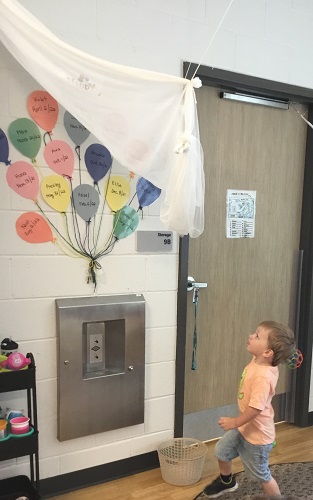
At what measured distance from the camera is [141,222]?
2180 mm

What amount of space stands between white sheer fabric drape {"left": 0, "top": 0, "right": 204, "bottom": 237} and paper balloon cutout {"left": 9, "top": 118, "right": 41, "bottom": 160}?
0.31m

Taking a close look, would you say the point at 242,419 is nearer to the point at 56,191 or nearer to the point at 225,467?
the point at 225,467

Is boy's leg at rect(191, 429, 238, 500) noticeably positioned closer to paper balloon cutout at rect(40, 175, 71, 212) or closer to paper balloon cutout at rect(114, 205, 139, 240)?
paper balloon cutout at rect(114, 205, 139, 240)

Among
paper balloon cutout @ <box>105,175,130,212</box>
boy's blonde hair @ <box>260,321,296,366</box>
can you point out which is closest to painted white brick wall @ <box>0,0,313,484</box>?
paper balloon cutout @ <box>105,175,130,212</box>

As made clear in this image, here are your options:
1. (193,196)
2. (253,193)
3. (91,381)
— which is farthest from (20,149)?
(253,193)

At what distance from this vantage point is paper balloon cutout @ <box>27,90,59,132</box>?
6.15ft

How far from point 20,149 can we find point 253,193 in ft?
4.50

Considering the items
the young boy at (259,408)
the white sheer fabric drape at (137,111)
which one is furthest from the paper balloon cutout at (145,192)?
the young boy at (259,408)

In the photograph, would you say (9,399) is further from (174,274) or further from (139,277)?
(174,274)

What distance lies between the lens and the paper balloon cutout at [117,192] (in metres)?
2.08

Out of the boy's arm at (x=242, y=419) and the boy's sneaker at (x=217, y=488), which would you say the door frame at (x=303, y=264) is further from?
the boy's arm at (x=242, y=419)

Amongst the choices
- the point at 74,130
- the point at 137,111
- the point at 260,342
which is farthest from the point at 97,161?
the point at 260,342

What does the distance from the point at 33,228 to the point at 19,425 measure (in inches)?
31.7

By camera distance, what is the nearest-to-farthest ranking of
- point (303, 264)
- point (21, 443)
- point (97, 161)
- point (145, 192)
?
point (21, 443) < point (97, 161) < point (145, 192) < point (303, 264)
